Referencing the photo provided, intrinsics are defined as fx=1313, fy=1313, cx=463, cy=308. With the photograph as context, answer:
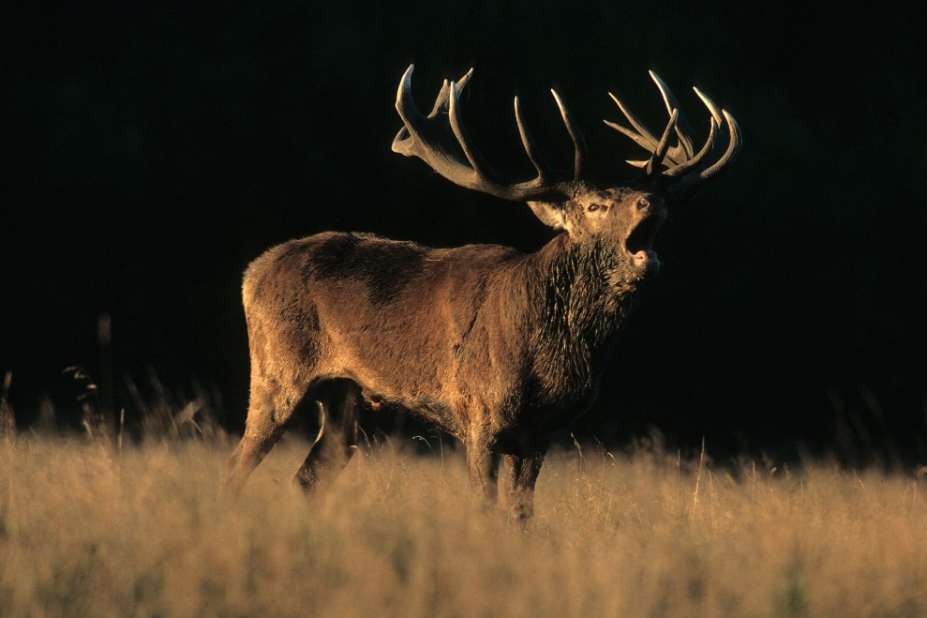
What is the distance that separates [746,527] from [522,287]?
5.35 feet

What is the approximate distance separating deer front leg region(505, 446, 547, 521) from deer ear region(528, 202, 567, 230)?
1.15 metres

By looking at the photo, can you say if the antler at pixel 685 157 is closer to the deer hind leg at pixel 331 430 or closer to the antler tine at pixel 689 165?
the antler tine at pixel 689 165

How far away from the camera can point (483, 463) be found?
244 inches

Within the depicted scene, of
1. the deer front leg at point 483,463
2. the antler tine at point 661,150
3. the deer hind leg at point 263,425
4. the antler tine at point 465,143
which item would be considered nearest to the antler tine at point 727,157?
the antler tine at point 661,150

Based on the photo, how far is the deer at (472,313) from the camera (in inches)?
248

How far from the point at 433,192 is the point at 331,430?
5999mm

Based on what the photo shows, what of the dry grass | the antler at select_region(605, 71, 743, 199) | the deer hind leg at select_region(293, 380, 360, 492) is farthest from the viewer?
the deer hind leg at select_region(293, 380, 360, 492)

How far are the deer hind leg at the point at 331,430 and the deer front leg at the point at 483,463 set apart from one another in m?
1.00

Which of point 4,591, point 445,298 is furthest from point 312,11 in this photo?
point 4,591

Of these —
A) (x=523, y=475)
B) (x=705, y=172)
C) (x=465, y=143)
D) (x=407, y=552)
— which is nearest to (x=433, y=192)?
(x=465, y=143)

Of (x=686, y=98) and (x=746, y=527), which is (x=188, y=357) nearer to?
(x=686, y=98)

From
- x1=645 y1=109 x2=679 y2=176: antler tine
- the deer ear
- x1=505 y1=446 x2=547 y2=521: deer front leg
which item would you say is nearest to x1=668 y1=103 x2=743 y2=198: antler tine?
x1=645 y1=109 x2=679 y2=176: antler tine

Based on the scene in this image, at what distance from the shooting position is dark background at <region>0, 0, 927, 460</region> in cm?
1280

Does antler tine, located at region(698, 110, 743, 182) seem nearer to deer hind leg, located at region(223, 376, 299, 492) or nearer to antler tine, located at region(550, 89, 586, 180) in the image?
antler tine, located at region(550, 89, 586, 180)
